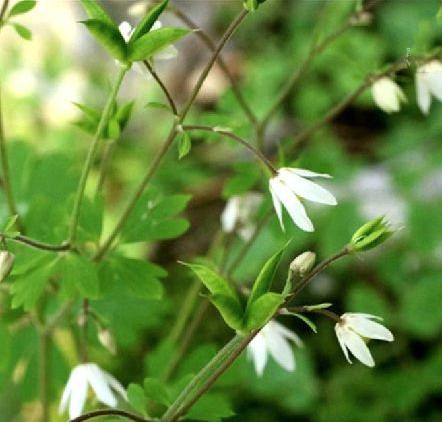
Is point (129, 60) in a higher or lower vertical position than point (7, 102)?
higher

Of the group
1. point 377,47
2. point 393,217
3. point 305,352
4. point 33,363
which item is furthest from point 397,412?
point 377,47

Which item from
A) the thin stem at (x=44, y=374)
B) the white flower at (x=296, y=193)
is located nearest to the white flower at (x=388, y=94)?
the white flower at (x=296, y=193)

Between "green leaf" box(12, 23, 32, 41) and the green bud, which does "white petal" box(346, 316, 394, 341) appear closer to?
the green bud

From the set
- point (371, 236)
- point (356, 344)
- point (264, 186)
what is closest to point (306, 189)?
point (371, 236)

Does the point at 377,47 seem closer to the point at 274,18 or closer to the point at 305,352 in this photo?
the point at 274,18

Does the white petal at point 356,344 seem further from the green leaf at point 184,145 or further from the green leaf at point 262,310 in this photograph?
the green leaf at point 184,145

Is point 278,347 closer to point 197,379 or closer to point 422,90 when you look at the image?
point 197,379

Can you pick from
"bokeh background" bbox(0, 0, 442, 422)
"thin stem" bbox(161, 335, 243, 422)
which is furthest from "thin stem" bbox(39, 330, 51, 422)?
"thin stem" bbox(161, 335, 243, 422)
